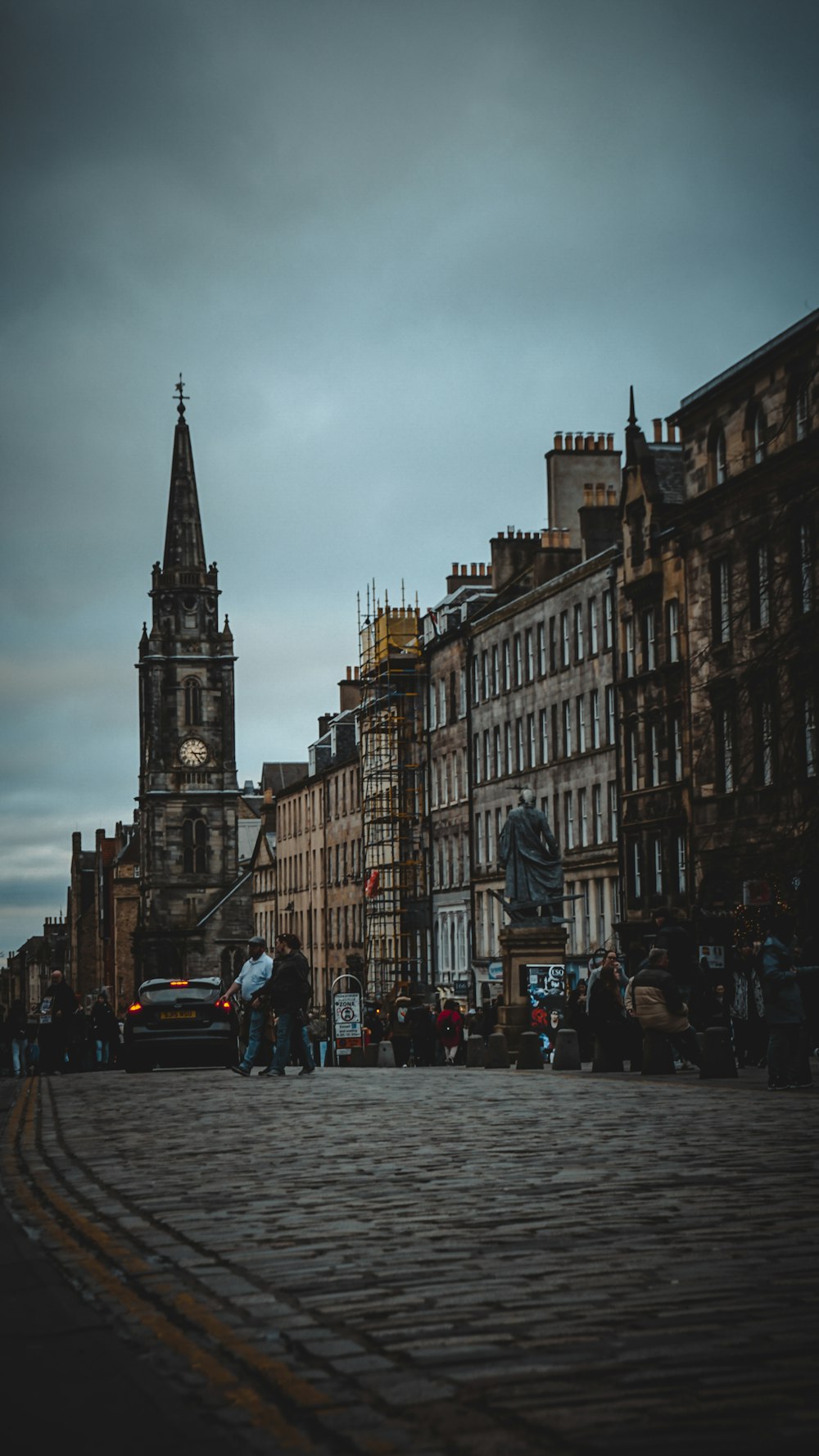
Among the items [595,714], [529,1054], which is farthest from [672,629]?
[529,1054]

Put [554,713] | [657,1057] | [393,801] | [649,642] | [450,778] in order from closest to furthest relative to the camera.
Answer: [657,1057], [649,642], [554,713], [450,778], [393,801]

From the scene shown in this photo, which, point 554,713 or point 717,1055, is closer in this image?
point 717,1055

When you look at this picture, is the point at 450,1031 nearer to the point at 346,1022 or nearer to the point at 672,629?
the point at 346,1022

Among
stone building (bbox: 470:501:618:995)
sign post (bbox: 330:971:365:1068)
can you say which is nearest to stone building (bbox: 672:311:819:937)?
sign post (bbox: 330:971:365:1068)

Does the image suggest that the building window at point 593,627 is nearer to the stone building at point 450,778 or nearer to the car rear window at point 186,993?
the stone building at point 450,778

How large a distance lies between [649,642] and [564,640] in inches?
355

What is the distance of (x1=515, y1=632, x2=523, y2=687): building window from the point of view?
71250 mm

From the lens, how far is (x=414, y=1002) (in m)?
43.0

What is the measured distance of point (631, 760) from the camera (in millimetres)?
58250

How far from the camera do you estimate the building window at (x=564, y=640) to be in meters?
65.8

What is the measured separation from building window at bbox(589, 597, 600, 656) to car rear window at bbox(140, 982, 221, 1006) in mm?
34916

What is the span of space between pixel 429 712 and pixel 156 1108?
64.4m

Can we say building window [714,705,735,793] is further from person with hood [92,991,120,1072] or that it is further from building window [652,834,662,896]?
person with hood [92,991,120,1072]

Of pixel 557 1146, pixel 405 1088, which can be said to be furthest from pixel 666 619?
pixel 557 1146
